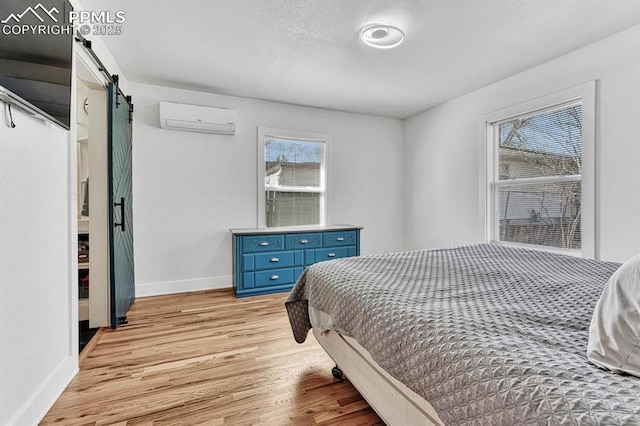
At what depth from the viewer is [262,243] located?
3549 mm

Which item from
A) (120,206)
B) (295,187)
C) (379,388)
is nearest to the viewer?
(379,388)

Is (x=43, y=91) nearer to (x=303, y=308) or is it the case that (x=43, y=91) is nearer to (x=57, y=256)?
Result: (x=57, y=256)

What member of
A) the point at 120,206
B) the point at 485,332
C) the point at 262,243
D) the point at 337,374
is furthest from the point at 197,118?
the point at 485,332

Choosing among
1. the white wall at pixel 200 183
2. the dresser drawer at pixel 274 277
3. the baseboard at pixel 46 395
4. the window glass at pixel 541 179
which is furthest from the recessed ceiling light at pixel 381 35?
the baseboard at pixel 46 395

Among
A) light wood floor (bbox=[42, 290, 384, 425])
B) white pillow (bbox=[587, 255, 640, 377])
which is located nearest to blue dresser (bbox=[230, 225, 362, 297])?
light wood floor (bbox=[42, 290, 384, 425])

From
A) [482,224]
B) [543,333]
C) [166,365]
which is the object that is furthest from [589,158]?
[166,365]

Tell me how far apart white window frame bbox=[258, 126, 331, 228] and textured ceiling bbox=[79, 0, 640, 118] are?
1.78ft

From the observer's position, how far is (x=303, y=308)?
6.57ft

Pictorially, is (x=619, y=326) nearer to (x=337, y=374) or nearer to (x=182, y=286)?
(x=337, y=374)

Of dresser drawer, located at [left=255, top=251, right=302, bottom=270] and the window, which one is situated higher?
the window

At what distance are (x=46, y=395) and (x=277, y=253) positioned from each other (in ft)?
7.53

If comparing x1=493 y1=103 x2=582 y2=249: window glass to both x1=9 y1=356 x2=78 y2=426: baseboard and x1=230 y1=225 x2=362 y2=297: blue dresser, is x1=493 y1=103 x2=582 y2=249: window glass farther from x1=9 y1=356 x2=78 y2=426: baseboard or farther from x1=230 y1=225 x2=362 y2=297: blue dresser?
x1=9 y1=356 x2=78 y2=426: baseboard

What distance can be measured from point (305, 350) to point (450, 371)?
5.12ft

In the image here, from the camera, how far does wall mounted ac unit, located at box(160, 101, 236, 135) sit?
3430mm
